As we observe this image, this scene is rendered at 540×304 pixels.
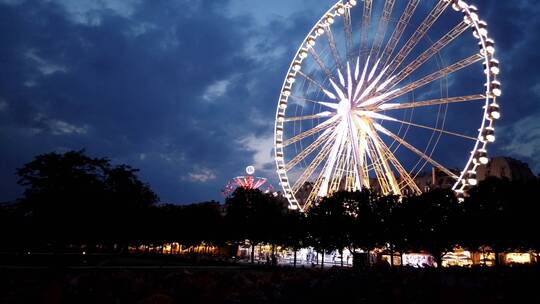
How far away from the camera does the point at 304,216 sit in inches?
2116

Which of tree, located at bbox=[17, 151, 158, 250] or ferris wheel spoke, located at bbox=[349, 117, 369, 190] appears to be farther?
ferris wheel spoke, located at bbox=[349, 117, 369, 190]

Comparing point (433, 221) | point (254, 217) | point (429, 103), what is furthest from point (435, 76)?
point (254, 217)

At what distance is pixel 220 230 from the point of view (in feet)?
226

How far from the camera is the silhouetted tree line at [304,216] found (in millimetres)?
31297

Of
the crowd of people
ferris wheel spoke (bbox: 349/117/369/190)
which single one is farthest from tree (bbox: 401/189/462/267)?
the crowd of people

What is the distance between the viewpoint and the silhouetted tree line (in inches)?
1232

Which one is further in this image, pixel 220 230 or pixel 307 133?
pixel 220 230

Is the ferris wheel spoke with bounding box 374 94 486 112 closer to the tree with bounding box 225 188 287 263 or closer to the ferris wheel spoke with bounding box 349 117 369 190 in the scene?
the ferris wheel spoke with bounding box 349 117 369 190

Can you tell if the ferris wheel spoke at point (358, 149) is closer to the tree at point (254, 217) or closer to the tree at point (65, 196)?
the tree at point (254, 217)

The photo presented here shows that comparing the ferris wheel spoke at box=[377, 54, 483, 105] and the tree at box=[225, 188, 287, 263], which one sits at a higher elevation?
the ferris wheel spoke at box=[377, 54, 483, 105]

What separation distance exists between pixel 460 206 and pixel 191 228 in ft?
140

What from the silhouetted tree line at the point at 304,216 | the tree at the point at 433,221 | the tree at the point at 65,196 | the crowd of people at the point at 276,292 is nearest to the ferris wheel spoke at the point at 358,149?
the silhouetted tree line at the point at 304,216

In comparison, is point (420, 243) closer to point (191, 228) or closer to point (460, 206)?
point (460, 206)

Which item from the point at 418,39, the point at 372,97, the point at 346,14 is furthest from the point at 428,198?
the point at 346,14
